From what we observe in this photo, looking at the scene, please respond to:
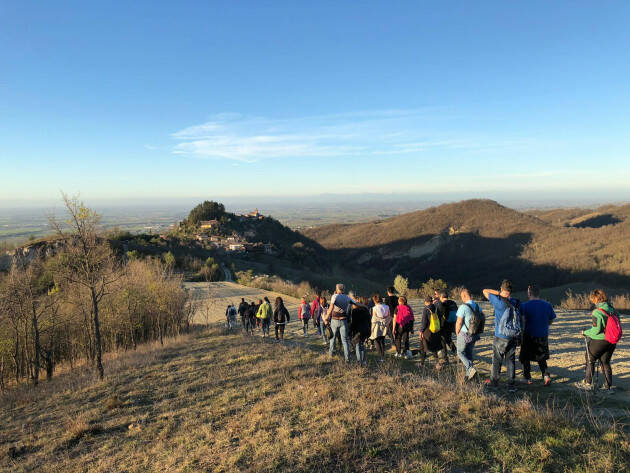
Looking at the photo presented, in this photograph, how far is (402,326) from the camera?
8.30 m

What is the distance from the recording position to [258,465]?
154 inches

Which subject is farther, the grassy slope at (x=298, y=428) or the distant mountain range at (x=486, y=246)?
the distant mountain range at (x=486, y=246)

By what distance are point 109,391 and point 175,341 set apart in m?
5.69

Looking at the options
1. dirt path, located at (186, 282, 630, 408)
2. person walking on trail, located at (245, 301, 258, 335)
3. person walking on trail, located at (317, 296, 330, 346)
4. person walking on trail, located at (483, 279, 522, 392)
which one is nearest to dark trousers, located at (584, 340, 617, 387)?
dirt path, located at (186, 282, 630, 408)

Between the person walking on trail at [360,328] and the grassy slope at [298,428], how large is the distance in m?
0.55

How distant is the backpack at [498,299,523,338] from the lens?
545 cm

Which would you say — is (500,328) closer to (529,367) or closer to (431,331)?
(529,367)

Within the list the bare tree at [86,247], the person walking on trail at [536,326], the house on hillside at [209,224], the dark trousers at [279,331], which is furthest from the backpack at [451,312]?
the house on hillside at [209,224]

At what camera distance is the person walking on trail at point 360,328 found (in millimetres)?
7418

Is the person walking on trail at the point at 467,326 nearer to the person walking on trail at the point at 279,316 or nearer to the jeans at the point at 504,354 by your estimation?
the jeans at the point at 504,354

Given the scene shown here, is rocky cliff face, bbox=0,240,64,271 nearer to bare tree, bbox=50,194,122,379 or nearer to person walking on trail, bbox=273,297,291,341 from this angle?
bare tree, bbox=50,194,122,379

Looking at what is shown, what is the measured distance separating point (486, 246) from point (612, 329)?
71.3m

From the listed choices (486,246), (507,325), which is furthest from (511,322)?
(486,246)

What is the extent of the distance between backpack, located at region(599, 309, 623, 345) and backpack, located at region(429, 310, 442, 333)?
267cm
